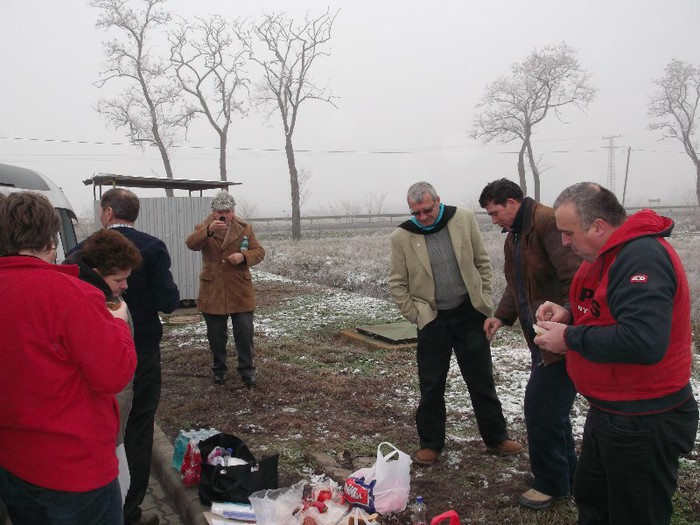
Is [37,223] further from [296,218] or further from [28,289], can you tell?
[296,218]

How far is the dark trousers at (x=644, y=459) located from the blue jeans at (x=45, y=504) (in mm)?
2039

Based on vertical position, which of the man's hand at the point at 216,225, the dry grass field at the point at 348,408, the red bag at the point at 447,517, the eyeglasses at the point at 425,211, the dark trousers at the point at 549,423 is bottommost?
the dry grass field at the point at 348,408

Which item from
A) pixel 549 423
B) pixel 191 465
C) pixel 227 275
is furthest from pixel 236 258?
pixel 549 423

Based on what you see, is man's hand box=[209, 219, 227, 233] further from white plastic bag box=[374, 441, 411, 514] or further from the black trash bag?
white plastic bag box=[374, 441, 411, 514]

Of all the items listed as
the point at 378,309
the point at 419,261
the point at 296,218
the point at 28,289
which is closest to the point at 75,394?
the point at 28,289

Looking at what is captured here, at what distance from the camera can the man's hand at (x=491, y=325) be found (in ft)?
13.7

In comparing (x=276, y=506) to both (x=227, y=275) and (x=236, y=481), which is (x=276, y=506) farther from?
(x=227, y=275)

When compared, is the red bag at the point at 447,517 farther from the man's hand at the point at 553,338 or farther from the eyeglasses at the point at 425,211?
the eyeglasses at the point at 425,211

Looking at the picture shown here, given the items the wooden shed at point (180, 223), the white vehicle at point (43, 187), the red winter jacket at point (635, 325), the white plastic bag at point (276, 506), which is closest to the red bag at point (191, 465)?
the white plastic bag at point (276, 506)

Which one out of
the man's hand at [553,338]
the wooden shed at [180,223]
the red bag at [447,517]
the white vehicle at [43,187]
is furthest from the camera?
the wooden shed at [180,223]

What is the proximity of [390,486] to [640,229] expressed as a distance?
84.3 inches

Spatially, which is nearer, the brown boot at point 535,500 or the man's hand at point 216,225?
the brown boot at point 535,500

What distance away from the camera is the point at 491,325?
13.8ft

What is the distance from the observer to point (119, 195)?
3691 millimetres
